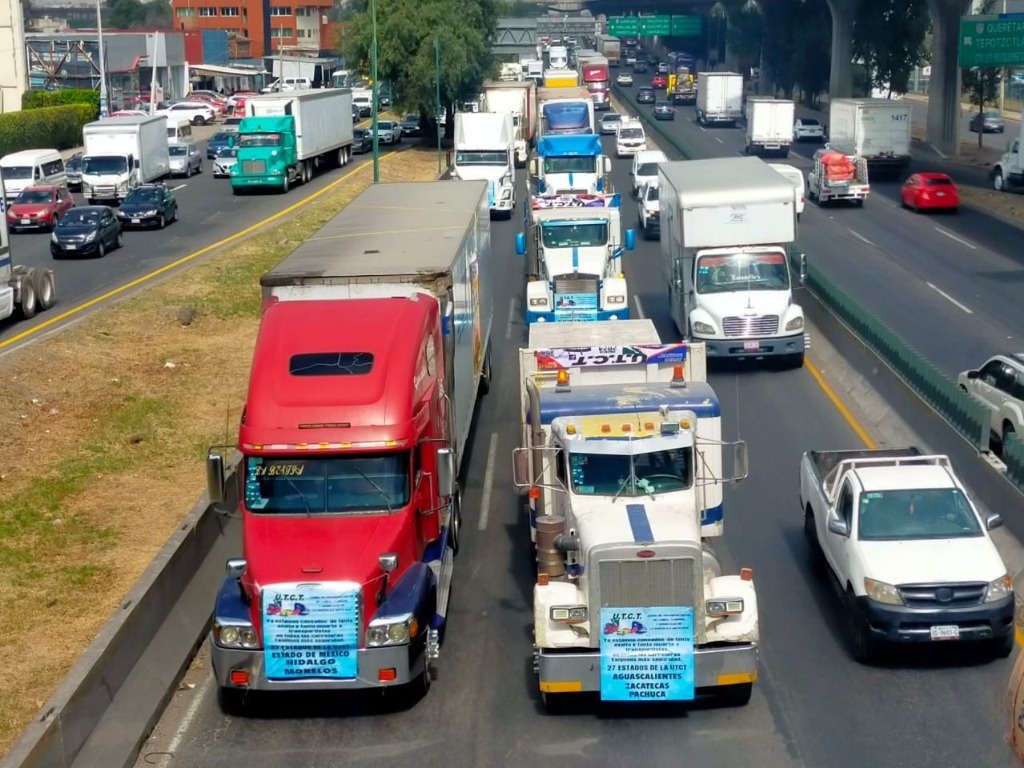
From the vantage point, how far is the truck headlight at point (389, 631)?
1277 cm

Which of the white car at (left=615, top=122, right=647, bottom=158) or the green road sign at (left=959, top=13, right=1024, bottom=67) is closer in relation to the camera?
the green road sign at (left=959, top=13, right=1024, bottom=67)

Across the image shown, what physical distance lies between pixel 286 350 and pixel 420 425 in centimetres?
A: 163

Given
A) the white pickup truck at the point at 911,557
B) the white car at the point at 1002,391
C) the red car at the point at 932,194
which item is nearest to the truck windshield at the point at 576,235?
the white car at the point at 1002,391

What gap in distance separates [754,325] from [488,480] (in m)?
8.00

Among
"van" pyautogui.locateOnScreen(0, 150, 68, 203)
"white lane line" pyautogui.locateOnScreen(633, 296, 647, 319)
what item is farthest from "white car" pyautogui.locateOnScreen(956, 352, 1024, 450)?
"van" pyautogui.locateOnScreen(0, 150, 68, 203)

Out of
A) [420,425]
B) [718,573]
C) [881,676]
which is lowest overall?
[881,676]

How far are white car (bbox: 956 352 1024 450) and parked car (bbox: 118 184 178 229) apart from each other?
1348 inches

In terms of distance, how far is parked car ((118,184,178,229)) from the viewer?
48719 millimetres

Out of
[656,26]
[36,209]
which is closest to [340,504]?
[36,209]

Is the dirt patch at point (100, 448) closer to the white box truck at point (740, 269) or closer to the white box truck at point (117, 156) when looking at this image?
the white box truck at point (740, 269)

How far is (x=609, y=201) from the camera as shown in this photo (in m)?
32.7

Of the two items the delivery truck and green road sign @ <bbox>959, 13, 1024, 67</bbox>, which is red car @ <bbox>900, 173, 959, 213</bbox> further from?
the delivery truck

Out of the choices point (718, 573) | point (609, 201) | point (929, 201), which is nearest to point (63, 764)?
point (718, 573)

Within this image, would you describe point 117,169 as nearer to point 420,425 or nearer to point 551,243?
point 551,243
